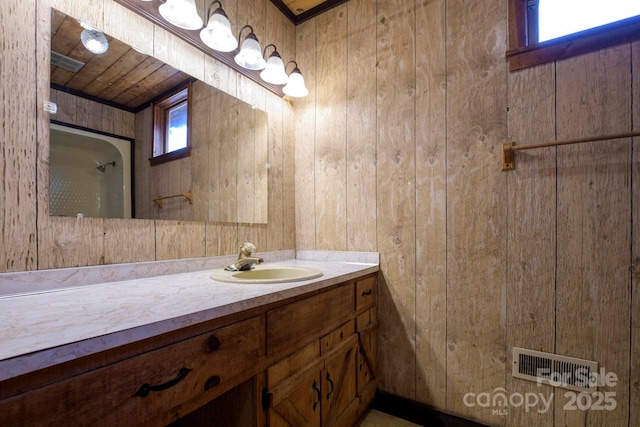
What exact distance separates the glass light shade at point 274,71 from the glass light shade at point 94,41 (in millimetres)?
813

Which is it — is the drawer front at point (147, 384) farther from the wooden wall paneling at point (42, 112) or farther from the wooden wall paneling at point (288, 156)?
the wooden wall paneling at point (288, 156)

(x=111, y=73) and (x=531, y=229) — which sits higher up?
(x=111, y=73)

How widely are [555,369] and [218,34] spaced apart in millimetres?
2134

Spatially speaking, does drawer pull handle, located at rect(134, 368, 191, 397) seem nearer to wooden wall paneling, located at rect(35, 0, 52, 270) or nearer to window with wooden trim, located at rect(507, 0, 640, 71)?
wooden wall paneling, located at rect(35, 0, 52, 270)

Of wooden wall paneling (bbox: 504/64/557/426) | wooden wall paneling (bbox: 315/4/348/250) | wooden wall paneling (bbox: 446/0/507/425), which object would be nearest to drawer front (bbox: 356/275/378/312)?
wooden wall paneling (bbox: 315/4/348/250)

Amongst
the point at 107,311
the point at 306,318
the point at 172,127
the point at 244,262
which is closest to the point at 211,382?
the point at 107,311

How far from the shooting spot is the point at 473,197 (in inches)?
56.6

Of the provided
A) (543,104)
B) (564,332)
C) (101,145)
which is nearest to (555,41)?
(543,104)

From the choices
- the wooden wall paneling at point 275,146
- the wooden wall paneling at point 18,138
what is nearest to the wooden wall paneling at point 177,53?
the wooden wall paneling at point 18,138

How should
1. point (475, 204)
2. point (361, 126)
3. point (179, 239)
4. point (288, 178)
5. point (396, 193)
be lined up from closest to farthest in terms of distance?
point (179, 239)
point (475, 204)
point (396, 193)
point (361, 126)
point (288, 178)

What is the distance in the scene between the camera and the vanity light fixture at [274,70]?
171cm

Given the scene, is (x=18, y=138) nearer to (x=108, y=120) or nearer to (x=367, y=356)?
(x=108, y=120)

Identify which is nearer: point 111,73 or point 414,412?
point 111,73

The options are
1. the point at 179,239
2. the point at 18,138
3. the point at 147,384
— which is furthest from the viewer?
the point at 179,239
